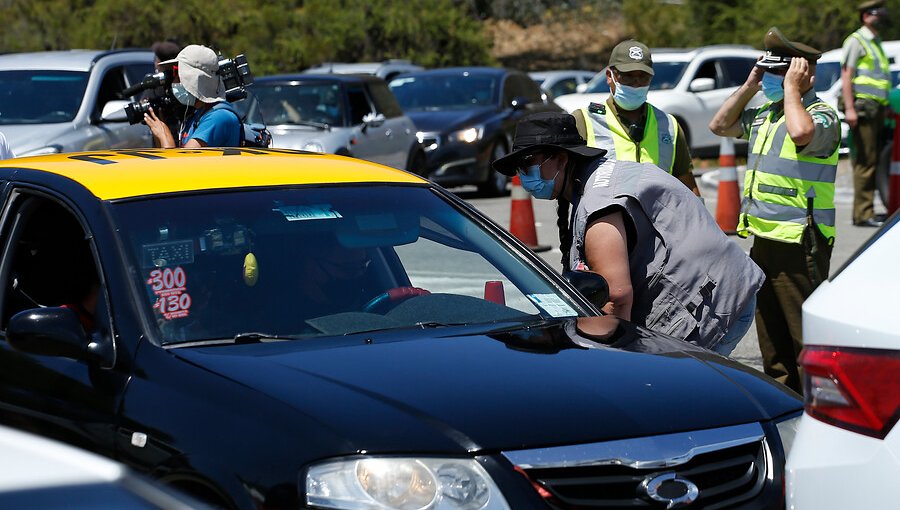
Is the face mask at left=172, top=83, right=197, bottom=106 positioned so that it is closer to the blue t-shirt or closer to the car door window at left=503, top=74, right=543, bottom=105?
the blue t-shirt

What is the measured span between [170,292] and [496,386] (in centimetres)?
110

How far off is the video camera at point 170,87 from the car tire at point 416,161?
8395mm

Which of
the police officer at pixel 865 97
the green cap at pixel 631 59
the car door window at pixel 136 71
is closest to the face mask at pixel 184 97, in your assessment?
the green cap at pixel 631 59

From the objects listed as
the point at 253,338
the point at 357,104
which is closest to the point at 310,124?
the point at 357,104

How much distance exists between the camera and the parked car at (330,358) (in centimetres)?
363

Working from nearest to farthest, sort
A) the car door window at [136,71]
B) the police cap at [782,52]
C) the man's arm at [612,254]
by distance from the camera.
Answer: the man's arm at [612,254]
the police cap at [782,52]
the car door window at [136,71]

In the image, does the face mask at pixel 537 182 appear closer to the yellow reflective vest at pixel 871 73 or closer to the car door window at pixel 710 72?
the yellow reflective vest at pixel 871 73

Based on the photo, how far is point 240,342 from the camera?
4316 mm

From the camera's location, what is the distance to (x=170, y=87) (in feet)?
27.0

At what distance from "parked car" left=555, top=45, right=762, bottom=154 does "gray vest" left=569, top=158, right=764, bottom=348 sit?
15.6 m

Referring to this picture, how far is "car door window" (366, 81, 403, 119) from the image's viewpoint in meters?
16.5

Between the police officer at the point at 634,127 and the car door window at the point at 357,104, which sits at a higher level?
the police officer at the point at 634,127

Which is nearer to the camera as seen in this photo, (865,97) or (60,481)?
(60,481)

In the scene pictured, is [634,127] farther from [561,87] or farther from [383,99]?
[561,87]
